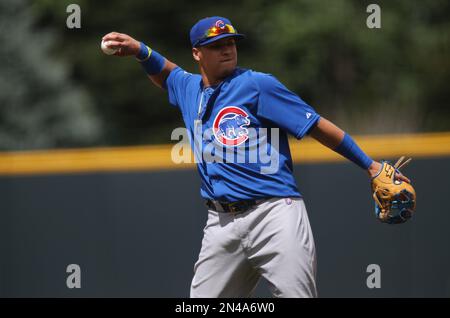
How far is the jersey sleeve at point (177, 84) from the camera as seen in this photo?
427cm

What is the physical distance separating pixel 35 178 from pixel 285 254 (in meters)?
3.08

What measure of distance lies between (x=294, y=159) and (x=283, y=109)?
78.1 inches

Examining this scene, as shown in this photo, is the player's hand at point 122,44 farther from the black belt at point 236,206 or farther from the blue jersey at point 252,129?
the black belt at point 236,206

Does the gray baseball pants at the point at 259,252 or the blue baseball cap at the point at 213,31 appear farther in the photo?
the blue baseball cap at the point at 213,31

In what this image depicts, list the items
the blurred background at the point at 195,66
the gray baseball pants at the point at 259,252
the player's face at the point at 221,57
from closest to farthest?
the gray baseball pants at the point at 259,252 → the player's face at the point at 221,57 → the blurred background at the point at 195,66

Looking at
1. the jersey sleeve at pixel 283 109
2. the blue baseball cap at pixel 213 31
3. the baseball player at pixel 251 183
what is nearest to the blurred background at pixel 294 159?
the baseball player at pixel 251 183

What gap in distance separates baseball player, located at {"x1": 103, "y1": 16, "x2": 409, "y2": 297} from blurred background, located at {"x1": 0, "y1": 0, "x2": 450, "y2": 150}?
2234 millimetres

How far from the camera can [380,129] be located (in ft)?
19.5

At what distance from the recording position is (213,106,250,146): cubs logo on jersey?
384 centimetres

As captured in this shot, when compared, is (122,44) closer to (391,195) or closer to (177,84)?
(177,84)

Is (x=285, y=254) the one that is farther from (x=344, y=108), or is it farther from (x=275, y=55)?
(x=275, y=55)

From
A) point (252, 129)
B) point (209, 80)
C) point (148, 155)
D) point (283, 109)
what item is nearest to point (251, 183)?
point (252, 129)

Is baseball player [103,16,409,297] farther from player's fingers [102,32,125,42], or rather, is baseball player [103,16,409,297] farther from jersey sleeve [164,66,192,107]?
player's fingers [102,32,125,42]

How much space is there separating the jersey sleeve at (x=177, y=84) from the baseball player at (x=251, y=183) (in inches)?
11.8
